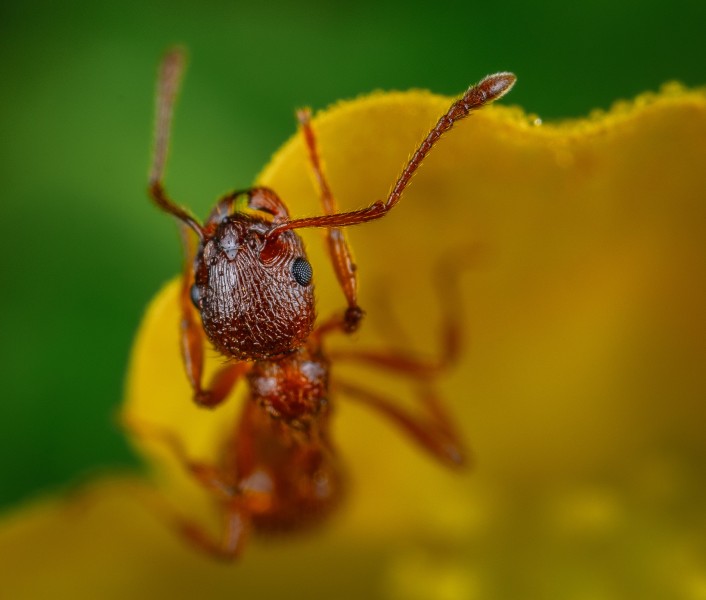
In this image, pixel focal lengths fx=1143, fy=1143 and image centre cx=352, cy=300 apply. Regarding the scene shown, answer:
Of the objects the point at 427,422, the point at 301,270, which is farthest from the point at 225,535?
the point at 301,270

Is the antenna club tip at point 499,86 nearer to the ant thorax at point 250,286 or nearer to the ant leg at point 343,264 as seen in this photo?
the ant leg at point 343,264

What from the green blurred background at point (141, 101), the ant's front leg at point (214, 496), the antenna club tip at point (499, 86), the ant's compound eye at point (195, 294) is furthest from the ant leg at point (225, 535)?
the antenna club tip at point (499, 86)

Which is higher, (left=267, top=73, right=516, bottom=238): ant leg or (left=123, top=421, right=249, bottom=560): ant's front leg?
(left=267, top=73, right=516, bottom=238): ant leg

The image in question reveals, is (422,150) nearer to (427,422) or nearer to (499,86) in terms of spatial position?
(499,86)

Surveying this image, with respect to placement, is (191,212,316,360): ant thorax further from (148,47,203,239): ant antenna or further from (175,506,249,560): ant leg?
(175,506,249,560): ant leg

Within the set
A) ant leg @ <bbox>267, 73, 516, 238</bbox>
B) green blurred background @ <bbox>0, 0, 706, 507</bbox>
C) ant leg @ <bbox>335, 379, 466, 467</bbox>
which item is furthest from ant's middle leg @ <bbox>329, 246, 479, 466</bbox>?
green blurred background @ <bbox>0, 0, 706, 507</bbox>

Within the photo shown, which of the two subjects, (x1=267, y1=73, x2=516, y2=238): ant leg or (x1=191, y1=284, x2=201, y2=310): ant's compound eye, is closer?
(x1=267, y1=73, x2=516, y2=238): ant leg

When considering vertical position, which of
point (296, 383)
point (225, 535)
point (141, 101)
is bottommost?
point (225, 535)
